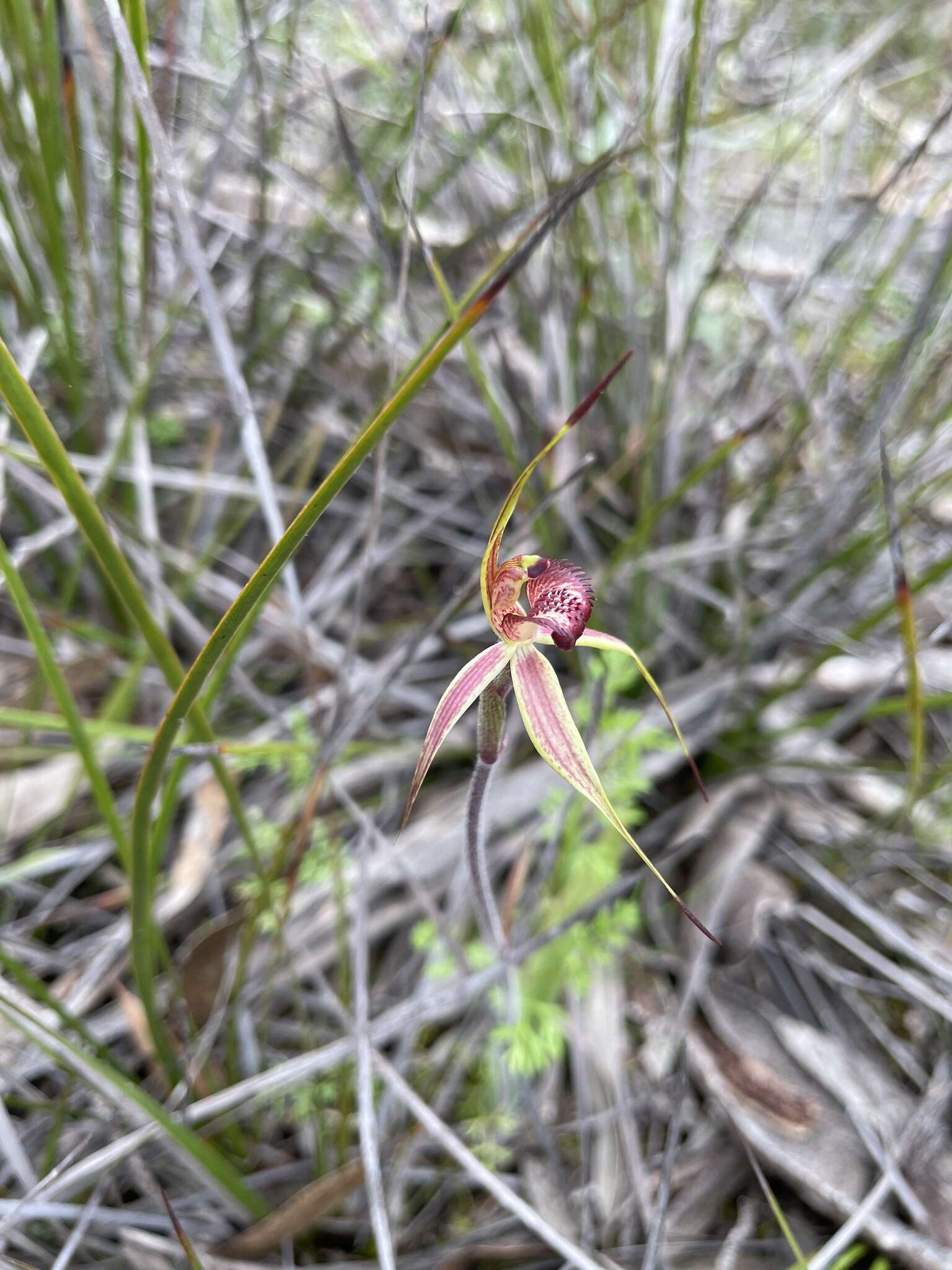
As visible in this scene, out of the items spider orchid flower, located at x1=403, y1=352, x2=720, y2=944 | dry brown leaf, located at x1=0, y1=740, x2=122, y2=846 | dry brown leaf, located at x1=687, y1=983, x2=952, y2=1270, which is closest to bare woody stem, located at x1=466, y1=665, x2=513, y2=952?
spider orchid flower, located at x1=403, y1=352, x2=720, y2=944

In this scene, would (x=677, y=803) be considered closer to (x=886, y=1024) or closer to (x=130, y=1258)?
(x=886, y=1024)

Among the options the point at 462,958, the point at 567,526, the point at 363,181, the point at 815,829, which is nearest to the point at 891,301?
the point at 567,526

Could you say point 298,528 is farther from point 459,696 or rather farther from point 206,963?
point 206,963

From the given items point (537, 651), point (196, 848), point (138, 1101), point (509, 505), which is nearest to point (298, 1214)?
point (138, 1101)

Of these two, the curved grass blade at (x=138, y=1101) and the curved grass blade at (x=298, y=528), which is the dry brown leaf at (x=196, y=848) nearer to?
the curved grass blade at (x=138, y=1101)

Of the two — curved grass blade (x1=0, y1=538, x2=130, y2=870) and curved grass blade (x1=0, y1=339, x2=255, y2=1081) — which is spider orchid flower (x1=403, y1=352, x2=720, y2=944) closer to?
curved grass blade (x1=0, y1=339, x2=255, y2=1081)

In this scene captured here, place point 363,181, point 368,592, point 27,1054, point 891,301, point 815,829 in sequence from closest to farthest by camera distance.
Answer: point 363,181
point 27,1054
point 815,829
point 368,592
point 891,301

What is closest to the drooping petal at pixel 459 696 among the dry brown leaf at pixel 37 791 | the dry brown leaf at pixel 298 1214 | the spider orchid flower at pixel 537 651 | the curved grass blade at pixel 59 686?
Result: the spider orchid flower at pixel 537 651
